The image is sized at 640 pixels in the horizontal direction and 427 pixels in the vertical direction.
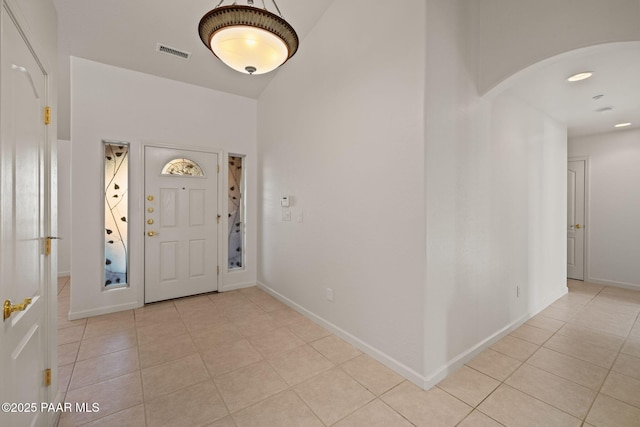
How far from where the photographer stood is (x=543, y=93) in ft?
9.52

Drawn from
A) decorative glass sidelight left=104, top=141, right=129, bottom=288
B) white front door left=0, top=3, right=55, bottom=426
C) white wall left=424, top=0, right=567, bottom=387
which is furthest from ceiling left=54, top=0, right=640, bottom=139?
white front door left=0, top=3, right=55, bottom=426

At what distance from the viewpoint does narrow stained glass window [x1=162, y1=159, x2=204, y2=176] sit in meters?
3.83

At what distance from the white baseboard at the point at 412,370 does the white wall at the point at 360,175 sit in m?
0.02

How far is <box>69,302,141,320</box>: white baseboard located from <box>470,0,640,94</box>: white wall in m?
4.71

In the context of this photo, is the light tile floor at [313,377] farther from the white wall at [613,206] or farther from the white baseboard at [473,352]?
the white wall at [613,206]

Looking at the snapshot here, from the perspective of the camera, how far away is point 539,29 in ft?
6.65

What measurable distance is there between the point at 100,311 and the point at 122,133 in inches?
89.1

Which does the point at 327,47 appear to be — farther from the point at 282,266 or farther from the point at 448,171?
the point at 282,266

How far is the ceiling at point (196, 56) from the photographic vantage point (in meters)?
2.43

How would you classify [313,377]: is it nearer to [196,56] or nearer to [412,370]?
[412,370]

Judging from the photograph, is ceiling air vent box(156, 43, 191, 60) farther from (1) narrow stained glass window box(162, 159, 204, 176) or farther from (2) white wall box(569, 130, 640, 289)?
(2) white wall box(569, 130, 640, 289)

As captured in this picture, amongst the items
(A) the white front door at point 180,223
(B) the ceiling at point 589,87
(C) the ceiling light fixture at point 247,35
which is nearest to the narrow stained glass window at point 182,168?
(A) the white front door at point 180,223

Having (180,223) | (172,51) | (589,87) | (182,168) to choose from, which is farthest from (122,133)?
(589,87)

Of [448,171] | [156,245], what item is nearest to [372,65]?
[448,171]
